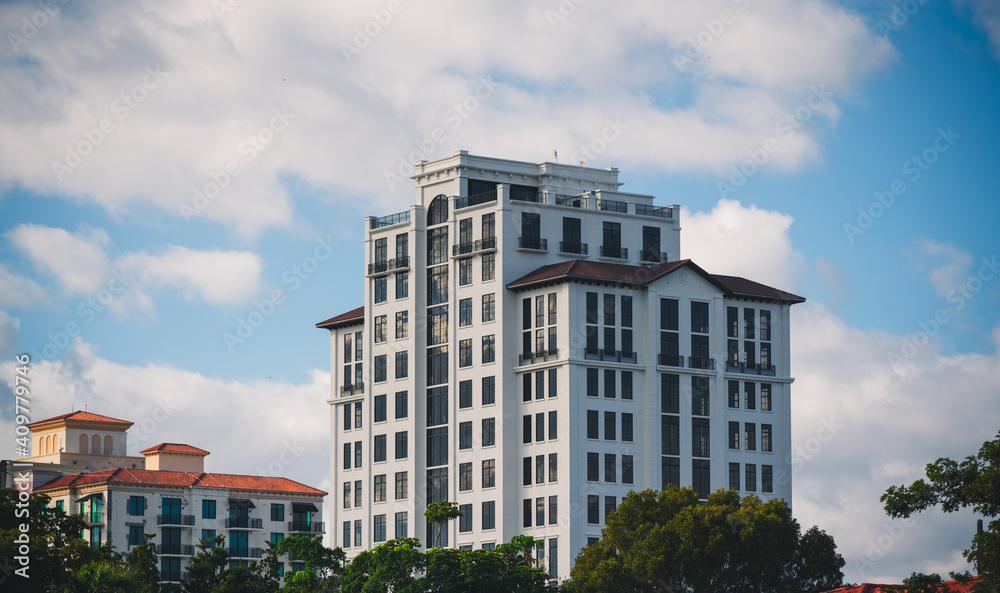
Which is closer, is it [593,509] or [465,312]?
[593,509]

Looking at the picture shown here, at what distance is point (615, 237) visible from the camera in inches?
5128

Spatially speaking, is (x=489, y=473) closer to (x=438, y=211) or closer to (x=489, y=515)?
(x=489, y=515)

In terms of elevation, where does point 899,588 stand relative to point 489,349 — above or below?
below

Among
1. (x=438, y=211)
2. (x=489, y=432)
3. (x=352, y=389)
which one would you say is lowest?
(x=489, y=432)

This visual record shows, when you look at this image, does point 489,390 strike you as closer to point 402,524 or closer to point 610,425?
point 610,425

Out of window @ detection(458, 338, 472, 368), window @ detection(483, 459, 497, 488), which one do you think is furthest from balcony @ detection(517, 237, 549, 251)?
window @ detection(483, 459, 497, 488)

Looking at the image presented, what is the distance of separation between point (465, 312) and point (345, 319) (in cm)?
1479

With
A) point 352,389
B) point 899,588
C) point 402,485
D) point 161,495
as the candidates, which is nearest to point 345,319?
point 352,389

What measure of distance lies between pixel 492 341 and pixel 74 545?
125 feet

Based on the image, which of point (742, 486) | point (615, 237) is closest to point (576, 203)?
point (615, 237)

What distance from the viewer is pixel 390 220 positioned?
137 m

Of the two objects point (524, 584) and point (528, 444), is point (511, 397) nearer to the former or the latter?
point (528, 444)

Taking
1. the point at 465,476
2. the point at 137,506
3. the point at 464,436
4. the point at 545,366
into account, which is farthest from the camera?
the point at 137,506

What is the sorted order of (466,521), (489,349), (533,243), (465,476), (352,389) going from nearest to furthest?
(466,521)
(489,349)
(465,476)
(533,243)
(352,389)
